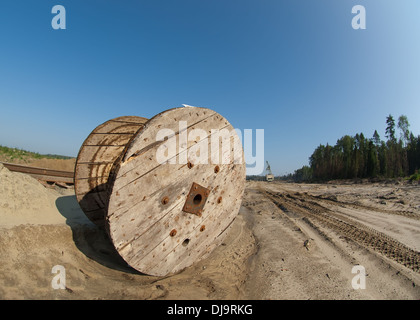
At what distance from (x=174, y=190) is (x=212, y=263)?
1365mm

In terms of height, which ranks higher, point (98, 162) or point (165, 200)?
point (98, 162)

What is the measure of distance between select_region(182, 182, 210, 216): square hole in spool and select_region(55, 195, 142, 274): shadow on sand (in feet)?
3.48

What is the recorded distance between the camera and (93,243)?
321 centimetres

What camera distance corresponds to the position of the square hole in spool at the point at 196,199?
2.56 metres

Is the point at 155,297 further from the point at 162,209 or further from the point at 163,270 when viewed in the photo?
the point at 162,209

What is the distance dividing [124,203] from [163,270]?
3.46 feet

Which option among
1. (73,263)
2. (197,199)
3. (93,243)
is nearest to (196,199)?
(197,199)

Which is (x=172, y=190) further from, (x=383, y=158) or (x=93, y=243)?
(x=383, y=158)

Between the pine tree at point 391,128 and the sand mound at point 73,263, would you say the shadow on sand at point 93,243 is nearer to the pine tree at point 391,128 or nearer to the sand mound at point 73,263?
the sand mound at point 73,263

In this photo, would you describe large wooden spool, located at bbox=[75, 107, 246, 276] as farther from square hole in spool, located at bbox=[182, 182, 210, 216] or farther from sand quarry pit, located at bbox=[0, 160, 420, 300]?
sand quarry pit, located at bbox=[0, 160, 420, 300]

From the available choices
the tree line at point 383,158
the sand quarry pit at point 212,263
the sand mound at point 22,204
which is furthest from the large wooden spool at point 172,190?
the tree line at point 383,158

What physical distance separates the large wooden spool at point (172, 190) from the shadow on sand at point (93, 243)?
0.72 ft

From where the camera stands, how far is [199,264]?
9.40 ft

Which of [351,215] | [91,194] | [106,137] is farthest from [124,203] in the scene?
[351,215]
